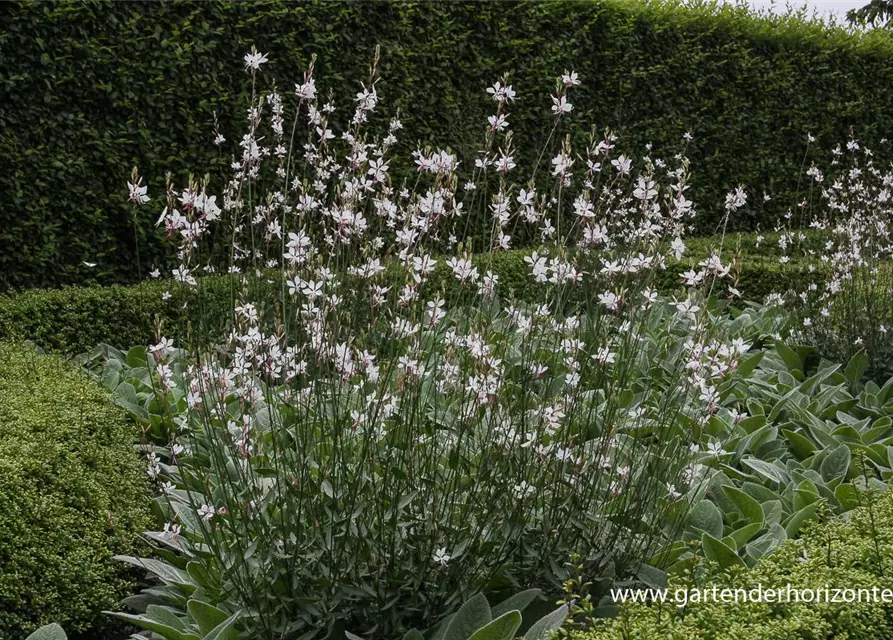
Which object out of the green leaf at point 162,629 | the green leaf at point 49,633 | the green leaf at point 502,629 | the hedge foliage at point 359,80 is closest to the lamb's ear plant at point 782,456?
the green leaf at point 502,629

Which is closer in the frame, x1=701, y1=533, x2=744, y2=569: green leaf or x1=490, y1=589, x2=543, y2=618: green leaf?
x1=490, y1=589, x2=543, y2=618: green leaf

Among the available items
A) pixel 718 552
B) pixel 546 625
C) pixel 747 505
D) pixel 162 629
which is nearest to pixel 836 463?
pixel 747 505

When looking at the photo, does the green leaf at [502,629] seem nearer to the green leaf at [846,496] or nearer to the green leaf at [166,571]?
the green leaf at [166,571]

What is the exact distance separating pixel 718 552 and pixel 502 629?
1.09 m

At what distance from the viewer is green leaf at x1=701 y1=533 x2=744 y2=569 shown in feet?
9.91

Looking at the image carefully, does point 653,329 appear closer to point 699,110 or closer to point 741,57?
point 699,110

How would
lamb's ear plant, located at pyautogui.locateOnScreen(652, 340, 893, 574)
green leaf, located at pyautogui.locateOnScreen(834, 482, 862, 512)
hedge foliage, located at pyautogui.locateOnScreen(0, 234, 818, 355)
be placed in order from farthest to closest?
hedge foliage, located at pyautogui.locateOnScreen(0, 234, 818, 355), green leaf, located at pyautogui.locateOnScreen(834, 482, 862, 512), lamb's ear plant, located at pyautogui.locateOnScreen(652, 340, 893, 574)

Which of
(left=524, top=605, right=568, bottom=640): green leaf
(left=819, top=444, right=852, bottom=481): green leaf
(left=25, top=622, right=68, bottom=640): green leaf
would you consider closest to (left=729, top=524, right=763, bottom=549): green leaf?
(left=819, top=444, right=852, bottom=481): green leaf

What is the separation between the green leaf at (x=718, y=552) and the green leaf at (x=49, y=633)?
2015mm

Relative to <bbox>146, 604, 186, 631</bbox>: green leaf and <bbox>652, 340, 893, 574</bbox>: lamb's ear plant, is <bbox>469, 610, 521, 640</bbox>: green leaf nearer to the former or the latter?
<bbox>652, 340, 893, 574</bbox>: lamb's ear plant

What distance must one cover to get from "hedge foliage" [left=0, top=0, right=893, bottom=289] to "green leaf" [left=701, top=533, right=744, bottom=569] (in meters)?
2.35

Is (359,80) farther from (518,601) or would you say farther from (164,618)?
(518,601)

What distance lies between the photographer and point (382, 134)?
280 inches

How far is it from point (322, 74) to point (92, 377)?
322 cm
